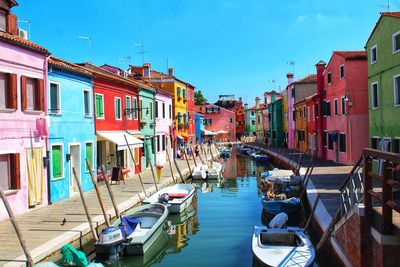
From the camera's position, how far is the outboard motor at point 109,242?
1181 cm

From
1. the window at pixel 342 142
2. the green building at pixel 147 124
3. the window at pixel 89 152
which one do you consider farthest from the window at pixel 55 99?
the window at pixel 342 142

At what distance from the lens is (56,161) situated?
704 inches

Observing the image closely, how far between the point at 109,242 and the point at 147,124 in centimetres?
2046

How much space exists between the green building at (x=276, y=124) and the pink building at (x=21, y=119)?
1816 inches

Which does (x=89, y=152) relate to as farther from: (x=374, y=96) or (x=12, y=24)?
(x=374, y=96)

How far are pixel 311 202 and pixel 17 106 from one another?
11850 millimetres

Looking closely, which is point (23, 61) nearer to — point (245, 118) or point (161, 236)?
point (161, 236)

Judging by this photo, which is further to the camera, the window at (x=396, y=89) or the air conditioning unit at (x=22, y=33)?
the window at (x=396, y=89)

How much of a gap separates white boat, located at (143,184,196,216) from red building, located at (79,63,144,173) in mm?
4038

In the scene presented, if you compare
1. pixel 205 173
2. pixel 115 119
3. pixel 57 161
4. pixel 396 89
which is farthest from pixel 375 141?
pixel 57 161

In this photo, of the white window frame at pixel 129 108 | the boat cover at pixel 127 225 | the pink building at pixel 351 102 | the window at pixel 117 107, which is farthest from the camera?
the pink building at pixel 351 102

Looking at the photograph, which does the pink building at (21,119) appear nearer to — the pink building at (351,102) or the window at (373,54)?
the window at (373,54)

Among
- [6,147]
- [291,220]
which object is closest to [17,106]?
[6,147]

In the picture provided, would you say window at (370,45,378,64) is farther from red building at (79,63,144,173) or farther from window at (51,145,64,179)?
window at (51,145,64,179)
